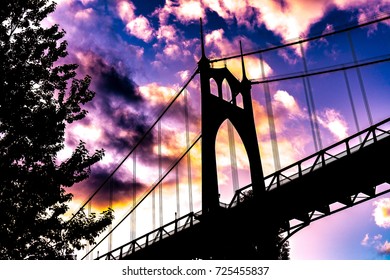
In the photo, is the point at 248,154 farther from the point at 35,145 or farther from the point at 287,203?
the point at 35,145

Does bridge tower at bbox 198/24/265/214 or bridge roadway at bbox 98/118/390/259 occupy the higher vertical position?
bridge tower at bbox 198/24/265/214

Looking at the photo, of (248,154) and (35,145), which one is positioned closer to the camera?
(35,145)

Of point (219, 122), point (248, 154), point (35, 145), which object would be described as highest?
point (219, 122)

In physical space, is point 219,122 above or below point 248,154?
above

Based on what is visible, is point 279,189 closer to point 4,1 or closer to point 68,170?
point 68,170

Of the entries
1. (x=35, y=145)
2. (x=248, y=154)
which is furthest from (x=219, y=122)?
(x=35, y=145)

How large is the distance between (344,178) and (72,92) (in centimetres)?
946

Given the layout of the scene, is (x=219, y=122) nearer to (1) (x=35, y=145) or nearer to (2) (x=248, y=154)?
(2) (x=248, y=154)

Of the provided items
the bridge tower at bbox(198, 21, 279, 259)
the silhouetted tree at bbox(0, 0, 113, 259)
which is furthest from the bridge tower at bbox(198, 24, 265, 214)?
the silhouetted tree at bbox(0, 0, 113, 259)

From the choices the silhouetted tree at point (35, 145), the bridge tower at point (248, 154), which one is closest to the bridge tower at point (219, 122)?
the bridge tower at point (248, 154)

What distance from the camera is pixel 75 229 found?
10.3 m

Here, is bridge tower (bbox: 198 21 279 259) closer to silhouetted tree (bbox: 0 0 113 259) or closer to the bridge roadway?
the bridge roadway

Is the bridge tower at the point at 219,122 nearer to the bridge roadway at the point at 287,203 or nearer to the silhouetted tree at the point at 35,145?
the bridge roadway at the point at 287,203
